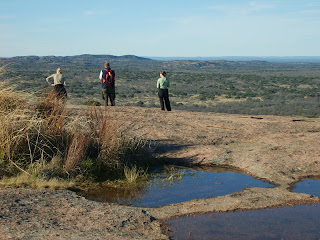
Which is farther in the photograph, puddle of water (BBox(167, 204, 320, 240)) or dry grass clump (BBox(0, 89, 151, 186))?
dry grass clump (BBox(0, 89, 151, 186))

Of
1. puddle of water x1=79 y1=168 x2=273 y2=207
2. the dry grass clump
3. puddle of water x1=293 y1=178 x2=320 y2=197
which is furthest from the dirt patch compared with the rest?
the dry grass clump

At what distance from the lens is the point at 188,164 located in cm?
885

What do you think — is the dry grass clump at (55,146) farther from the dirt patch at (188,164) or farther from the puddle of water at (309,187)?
the puddle of water at (309,187)

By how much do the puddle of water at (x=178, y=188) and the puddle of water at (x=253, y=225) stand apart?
95 cm

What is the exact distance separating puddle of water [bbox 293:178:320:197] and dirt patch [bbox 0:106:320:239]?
0.16m

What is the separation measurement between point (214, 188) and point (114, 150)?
82.8 inches

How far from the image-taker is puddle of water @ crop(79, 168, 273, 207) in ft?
22.0

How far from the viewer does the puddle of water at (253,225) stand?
5207mm

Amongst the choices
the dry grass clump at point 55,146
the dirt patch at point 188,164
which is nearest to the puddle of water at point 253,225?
the dirt patch at point 188,164

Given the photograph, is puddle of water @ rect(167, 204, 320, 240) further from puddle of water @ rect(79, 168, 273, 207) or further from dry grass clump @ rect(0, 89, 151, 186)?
dry grass clump @ rect(0, 89, 151, 186)

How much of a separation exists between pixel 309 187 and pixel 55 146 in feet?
15.1

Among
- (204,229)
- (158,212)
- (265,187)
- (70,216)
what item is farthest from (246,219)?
(70,216)

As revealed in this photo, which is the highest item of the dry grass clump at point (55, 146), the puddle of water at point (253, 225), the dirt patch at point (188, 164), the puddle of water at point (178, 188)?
the dry grass clump at point (55, 146)

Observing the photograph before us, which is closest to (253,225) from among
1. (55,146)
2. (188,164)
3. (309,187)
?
(309,187)
